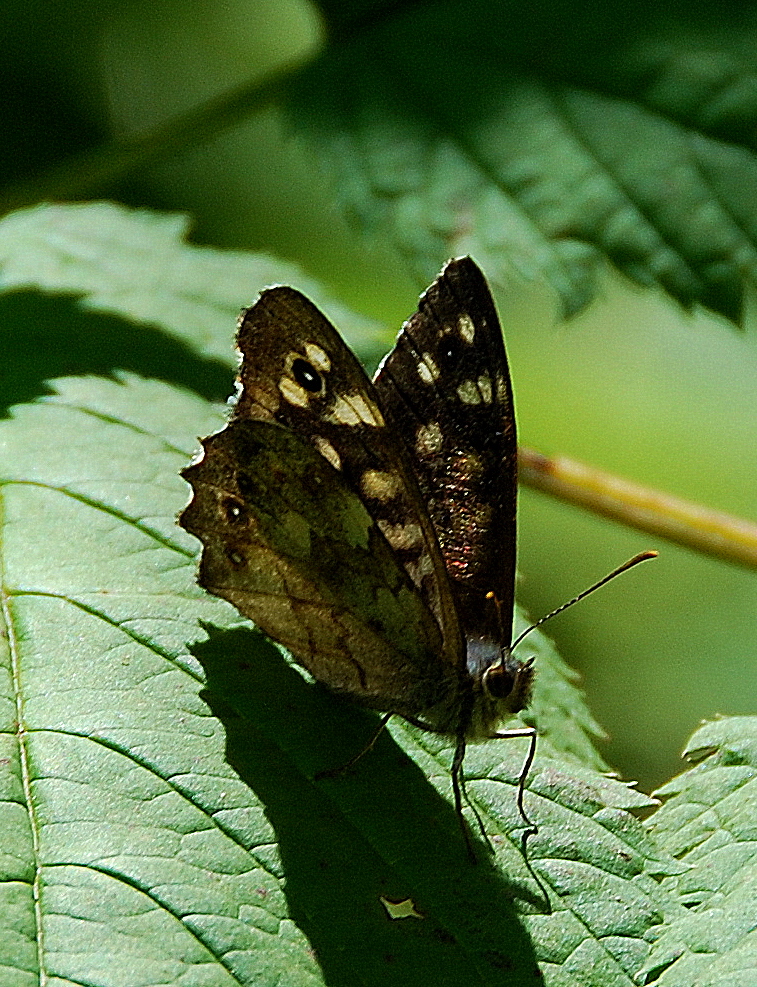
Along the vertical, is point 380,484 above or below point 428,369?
below

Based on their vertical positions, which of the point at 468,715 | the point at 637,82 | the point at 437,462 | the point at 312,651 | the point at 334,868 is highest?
the point at 637,82

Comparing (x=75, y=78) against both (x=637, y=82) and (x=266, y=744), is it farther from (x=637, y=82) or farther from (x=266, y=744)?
(x=266, y=744)

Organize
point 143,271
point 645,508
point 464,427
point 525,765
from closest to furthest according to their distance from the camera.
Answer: point 525,765 → point 464,427 → point 645,508 → point 143,271

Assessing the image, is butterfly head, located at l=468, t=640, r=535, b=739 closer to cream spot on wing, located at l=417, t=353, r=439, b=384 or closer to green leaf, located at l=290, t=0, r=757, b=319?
cream spot on wing, located at l=417, t=353, r=439, b=384

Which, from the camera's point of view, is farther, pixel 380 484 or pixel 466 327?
pixel 466 327

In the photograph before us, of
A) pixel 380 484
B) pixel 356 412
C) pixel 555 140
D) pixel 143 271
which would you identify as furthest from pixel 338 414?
pixel 143 271

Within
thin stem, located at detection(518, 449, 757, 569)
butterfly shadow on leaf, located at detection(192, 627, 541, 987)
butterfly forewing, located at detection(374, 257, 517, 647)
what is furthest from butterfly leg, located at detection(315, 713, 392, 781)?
thin stem, located at detection(518, 449, 757, 569)

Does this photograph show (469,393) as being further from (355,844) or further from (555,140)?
(555,140)

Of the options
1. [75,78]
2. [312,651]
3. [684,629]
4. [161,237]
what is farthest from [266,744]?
[75,78]
